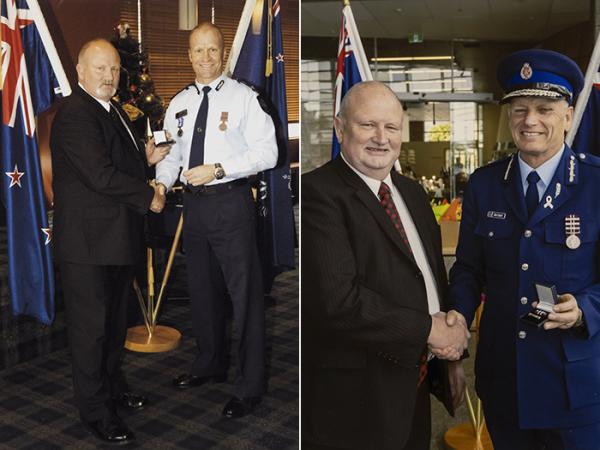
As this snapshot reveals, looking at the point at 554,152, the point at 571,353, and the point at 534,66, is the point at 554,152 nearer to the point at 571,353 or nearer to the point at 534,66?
the point at 534,66

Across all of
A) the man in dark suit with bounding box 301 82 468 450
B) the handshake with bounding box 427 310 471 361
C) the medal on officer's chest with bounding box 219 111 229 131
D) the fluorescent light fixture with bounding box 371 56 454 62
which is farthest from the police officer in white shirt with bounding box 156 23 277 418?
the fluorescent light fixture with bounding box 371 56 454 62

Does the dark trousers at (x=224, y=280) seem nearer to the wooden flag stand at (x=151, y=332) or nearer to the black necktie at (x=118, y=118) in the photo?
the wooden flag stand at (x=151, y=332)

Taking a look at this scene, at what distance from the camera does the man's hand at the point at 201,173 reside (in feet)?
6.46

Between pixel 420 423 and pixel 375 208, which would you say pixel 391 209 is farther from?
pixel 420 423

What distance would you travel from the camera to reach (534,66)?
1.58 meters

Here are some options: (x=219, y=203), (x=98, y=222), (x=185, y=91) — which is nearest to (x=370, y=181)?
(x=219, y=203)

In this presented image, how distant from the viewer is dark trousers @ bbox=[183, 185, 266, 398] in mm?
2033

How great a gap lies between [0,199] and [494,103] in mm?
6722

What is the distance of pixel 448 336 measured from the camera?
1622mm

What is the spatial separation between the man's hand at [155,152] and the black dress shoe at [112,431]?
3.05 feet

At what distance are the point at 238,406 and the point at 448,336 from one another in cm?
94

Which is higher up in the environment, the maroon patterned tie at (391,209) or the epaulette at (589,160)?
the epaulette at (589,160)

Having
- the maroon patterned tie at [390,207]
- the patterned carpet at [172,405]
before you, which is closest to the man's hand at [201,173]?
the patterned carpet at [172,405]

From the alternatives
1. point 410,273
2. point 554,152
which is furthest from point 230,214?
point 554,152
